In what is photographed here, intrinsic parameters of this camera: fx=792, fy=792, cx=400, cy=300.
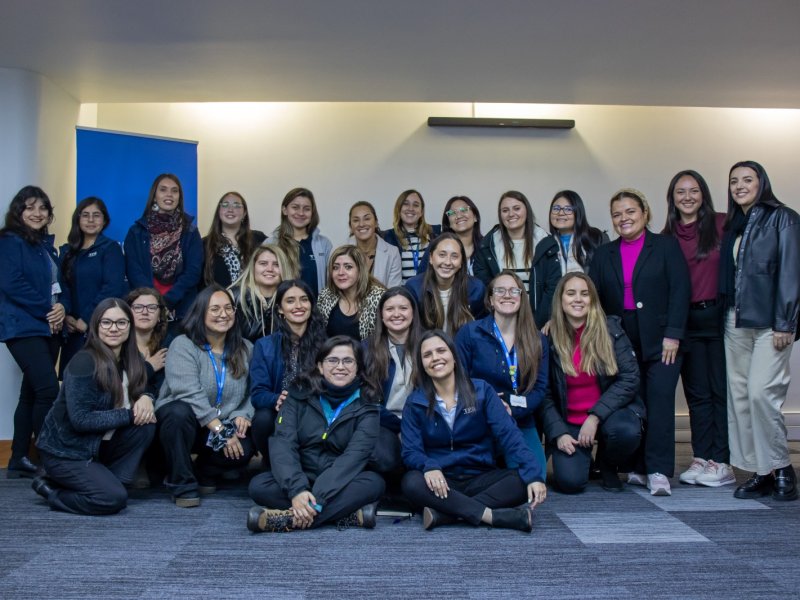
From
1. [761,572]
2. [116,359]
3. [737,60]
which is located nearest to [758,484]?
[761,572]

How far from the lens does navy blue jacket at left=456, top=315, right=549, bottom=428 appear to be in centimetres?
420

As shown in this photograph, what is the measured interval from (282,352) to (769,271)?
2577 mm

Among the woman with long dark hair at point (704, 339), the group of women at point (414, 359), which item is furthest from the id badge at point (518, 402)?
the woman with long dark hair at point (704, 339)

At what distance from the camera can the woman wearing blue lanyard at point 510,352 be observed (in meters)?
4.20

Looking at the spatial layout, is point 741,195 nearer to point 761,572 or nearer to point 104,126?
point 761,572

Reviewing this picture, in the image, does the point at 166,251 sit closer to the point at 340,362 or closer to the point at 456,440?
the point at 340,362

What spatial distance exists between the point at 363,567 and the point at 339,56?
340cm

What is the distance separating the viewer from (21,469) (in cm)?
458

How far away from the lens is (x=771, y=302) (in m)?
4.08

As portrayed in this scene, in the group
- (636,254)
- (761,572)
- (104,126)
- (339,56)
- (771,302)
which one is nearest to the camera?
(761,572)

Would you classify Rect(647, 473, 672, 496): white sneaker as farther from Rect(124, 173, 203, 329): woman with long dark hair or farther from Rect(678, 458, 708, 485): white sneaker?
Rect(124, 173, 203, 329): woman with long dark hair

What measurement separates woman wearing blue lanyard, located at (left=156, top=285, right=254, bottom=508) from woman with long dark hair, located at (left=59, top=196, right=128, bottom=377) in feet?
2.97

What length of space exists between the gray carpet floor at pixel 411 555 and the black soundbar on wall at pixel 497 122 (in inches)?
143

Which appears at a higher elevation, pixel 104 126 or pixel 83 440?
pixel 104 126
